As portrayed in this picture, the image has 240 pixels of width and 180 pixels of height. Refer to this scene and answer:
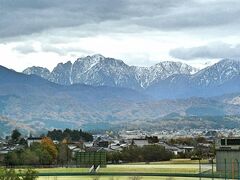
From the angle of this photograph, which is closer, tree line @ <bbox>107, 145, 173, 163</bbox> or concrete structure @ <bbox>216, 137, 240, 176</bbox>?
concrete structure @ <bbox>216, 137, 240, 176</bbox>

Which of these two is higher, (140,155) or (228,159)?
(228,159)

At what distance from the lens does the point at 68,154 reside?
455ft

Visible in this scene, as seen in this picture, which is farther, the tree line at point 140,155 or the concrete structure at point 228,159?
the tree line at point 140,155

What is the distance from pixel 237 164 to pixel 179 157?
70373 millimetres

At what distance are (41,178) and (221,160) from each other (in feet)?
89.8

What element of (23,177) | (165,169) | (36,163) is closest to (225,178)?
(23,177)

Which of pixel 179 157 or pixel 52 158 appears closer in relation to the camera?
pixel 52 158

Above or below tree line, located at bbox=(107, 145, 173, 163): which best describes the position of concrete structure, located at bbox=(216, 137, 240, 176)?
above

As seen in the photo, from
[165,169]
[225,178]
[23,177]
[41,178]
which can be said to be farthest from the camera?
[165,169]

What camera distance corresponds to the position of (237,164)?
69375 mm

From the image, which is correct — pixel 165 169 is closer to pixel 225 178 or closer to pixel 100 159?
pixel 100 159

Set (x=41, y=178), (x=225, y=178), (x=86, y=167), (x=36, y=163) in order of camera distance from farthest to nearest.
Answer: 1. (x=36, y=163)
2. (x=86, y=167)
3. (x=41, y=178)
4. (x=225, y=178)

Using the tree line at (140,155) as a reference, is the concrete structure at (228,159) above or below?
above

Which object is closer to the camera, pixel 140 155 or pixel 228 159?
pixel 228 159
